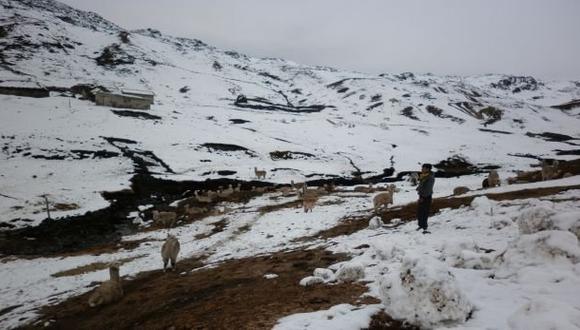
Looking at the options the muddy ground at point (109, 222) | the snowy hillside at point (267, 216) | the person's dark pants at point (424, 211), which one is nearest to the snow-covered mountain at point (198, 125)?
the snowy hillside at point (267, 216)

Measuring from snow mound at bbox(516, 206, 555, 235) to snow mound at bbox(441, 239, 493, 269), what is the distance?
1382mm

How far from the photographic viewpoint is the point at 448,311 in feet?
20.7

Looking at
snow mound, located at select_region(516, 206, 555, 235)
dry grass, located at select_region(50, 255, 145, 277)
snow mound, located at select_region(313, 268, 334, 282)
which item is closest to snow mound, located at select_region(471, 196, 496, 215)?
snow mound, located at select_region(516, 206, 555, 235)

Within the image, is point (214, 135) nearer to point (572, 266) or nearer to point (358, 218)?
point (358, 218)

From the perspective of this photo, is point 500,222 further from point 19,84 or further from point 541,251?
point 19,84

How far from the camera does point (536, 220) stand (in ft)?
31.7

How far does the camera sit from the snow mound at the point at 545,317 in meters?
5.05

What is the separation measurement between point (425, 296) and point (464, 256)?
3.38 meters

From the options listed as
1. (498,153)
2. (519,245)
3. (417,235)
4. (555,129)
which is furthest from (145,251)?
(555,129)

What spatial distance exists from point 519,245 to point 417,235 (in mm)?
6001

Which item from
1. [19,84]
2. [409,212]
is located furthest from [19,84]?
[409,212]

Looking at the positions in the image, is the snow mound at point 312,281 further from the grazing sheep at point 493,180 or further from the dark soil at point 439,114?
the dark soil at point 439,114

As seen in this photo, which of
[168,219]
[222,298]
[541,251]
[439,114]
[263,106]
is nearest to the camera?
[541,251]

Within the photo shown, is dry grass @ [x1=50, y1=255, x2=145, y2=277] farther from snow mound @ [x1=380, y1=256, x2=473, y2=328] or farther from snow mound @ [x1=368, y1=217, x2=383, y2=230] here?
snow mound @ [x1=380, y1=256, x2=473, y2=328]
